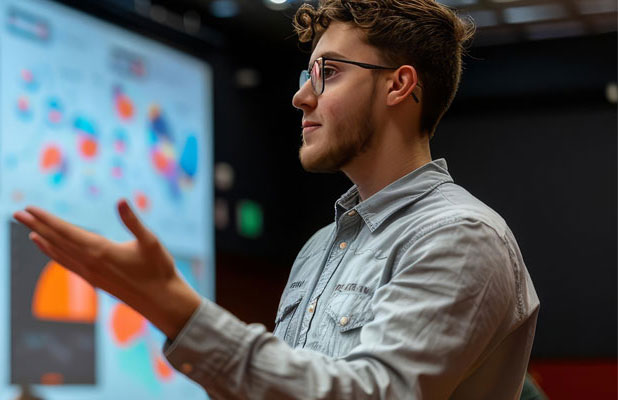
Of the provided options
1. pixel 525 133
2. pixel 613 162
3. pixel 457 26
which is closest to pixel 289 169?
pixel 525 133

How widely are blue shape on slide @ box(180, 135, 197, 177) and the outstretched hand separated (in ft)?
12.7

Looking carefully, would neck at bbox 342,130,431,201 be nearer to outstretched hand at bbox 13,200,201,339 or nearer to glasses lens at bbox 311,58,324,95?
glasses lens at bbox 311,58,324,95

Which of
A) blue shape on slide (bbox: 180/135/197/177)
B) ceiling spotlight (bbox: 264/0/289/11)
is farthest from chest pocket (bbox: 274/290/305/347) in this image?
ceiling spotlight (bbox: 264/0/289/11)

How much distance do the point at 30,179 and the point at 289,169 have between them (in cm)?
271

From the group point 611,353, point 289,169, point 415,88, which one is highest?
point 415,88

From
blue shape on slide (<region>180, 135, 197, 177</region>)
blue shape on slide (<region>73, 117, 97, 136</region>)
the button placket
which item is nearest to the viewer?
the button placket

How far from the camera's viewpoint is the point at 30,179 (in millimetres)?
3908

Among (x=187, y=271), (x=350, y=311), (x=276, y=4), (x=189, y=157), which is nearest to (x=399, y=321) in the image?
(x=350, y=311)

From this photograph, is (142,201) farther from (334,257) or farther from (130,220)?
(130,220)

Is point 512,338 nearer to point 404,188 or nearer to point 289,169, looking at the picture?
point 404,188

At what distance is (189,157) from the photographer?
16.3 ft

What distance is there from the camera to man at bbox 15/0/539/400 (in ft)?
3.50

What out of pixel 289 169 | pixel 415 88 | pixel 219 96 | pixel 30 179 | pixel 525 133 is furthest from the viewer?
pixel 289 169

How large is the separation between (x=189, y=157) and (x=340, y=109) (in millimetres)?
3513
